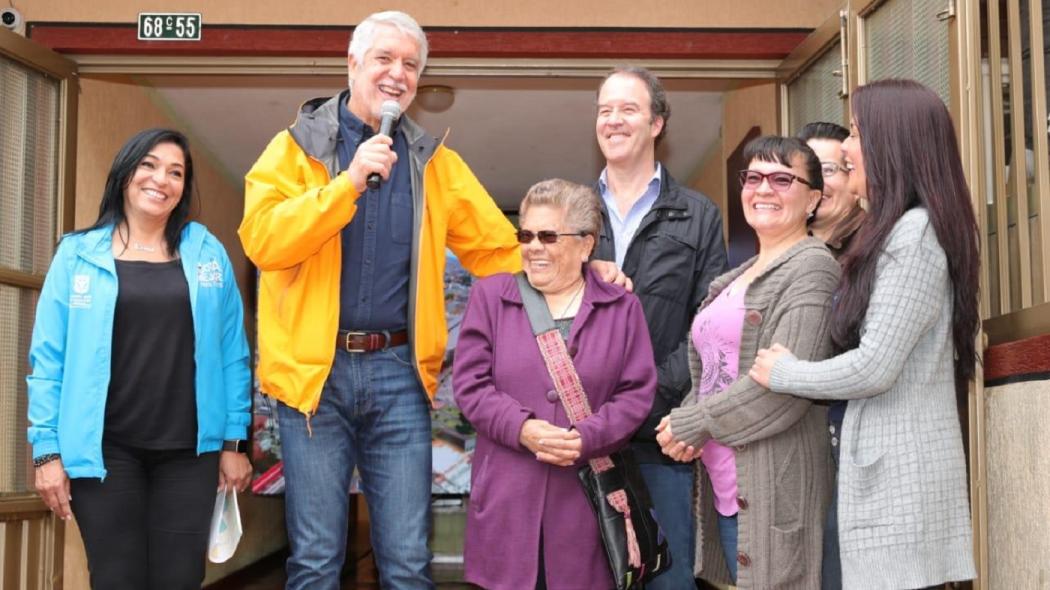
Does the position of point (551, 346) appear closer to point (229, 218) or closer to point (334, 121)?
point (334, 121)

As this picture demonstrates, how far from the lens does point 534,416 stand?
2432 mm

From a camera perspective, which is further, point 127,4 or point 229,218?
point 229,218

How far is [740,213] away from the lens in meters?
5.10

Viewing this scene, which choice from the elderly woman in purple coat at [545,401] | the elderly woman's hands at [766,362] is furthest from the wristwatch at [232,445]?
the elderly woman's hands at [766,362]

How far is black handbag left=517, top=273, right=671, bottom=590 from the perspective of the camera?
7.85 ft

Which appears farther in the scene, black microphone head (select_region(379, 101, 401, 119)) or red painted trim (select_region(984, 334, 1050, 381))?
black microphone head (select_region(379, 101, 401, 119))

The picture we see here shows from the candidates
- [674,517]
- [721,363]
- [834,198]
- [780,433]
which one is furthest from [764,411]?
[834,198]

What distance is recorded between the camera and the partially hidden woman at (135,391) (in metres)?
2.70

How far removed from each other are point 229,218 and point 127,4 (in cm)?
305

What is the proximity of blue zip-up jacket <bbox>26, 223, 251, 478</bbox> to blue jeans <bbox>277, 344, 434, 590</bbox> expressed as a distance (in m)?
0.37

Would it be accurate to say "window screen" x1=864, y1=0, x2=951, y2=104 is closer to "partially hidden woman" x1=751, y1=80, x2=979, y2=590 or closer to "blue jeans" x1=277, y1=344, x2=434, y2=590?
"partially hidden woman" x1=751, y1=80, x2=979, y2=590

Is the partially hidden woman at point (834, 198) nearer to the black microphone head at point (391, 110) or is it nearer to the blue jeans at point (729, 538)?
the blue jeans at point (729, 538)

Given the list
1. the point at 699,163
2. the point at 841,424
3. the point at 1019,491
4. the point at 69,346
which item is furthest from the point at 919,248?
the point at 699,163

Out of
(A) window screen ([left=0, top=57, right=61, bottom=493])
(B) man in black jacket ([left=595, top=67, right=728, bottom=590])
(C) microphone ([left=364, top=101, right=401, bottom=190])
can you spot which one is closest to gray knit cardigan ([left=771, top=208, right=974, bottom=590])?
(B) man in black jacket ([left=595, top=67, right=728, bottom=590])
